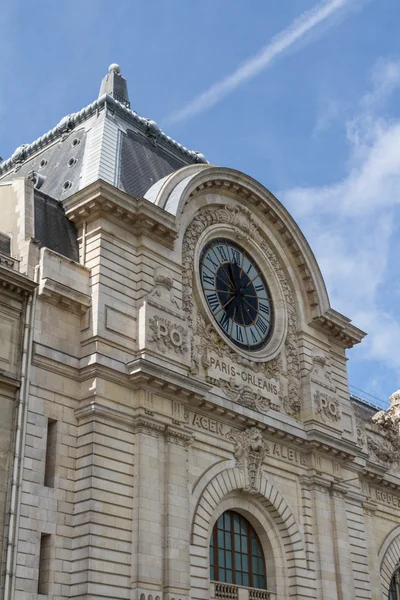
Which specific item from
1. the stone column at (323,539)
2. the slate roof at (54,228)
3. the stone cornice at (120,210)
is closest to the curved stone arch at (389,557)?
the stone column at (323,539)

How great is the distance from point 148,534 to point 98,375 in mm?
4593

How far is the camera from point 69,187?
1251 inches

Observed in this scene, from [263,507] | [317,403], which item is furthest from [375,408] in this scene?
[263,507]

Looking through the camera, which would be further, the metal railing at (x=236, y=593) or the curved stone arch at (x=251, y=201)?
the curved stone arch at (x=251, y=201)

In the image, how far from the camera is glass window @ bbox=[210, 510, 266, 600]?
27703 millimetres

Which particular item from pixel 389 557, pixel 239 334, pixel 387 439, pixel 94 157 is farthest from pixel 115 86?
pixel 389 557

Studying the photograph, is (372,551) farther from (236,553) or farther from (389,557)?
(236,553)

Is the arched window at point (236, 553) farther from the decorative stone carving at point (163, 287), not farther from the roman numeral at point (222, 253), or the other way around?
the roman numeral at point (222, 253)

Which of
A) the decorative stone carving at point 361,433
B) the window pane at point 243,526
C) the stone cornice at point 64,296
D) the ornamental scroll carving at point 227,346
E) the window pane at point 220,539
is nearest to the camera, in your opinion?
the stone cornice at point 64,296

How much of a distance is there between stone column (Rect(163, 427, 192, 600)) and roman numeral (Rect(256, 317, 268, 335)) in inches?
288

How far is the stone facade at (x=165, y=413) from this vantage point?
23.1 metres

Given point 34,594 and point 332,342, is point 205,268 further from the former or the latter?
point 34,594

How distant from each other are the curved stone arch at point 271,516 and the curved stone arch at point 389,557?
7983 millimetres

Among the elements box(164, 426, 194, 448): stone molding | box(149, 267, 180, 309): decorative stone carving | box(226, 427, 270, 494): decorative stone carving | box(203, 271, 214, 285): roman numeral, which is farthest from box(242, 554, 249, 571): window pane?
box(203, 271, 214, 285): roman numeral
